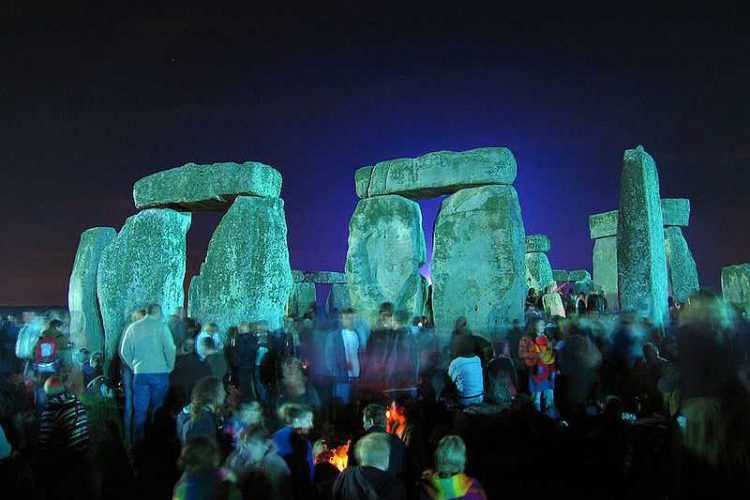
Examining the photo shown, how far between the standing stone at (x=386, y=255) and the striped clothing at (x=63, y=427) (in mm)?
7442

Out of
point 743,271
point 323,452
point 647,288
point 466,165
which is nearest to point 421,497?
point 323,452

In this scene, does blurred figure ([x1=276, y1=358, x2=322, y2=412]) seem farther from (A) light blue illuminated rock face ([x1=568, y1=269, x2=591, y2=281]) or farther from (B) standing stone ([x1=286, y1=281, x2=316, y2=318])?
(A) light blue illuminated rock face ([x1=568, y1=269, x2=591, y2=281])

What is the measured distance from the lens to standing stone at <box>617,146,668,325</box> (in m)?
10.4

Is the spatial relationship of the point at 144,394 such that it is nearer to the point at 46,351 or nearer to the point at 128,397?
the point at 128,397

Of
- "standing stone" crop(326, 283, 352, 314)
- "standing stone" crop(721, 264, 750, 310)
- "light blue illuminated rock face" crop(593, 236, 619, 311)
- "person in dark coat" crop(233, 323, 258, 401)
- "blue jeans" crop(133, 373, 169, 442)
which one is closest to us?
"blue jeans" crop(133, 373, 169, 442)

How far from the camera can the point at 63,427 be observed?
3646 millimetres

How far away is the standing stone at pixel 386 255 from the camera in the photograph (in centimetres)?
1120

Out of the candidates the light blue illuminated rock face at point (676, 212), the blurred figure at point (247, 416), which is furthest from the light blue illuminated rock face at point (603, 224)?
the blurred figure at point (247, 416)

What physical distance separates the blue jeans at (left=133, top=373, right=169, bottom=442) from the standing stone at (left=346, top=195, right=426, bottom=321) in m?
5.78

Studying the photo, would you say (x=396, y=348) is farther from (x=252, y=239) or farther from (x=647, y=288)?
(x=647, y=288)

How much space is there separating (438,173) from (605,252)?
7737 millimetres

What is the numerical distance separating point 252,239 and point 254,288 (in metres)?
0.63

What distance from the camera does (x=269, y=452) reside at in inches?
127

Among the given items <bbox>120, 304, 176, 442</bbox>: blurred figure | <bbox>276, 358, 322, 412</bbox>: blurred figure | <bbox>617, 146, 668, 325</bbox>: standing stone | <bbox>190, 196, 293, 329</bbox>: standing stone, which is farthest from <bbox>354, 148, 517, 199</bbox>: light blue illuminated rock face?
<bbox>276, 358, 322, 412</bbox>: blurred figure
